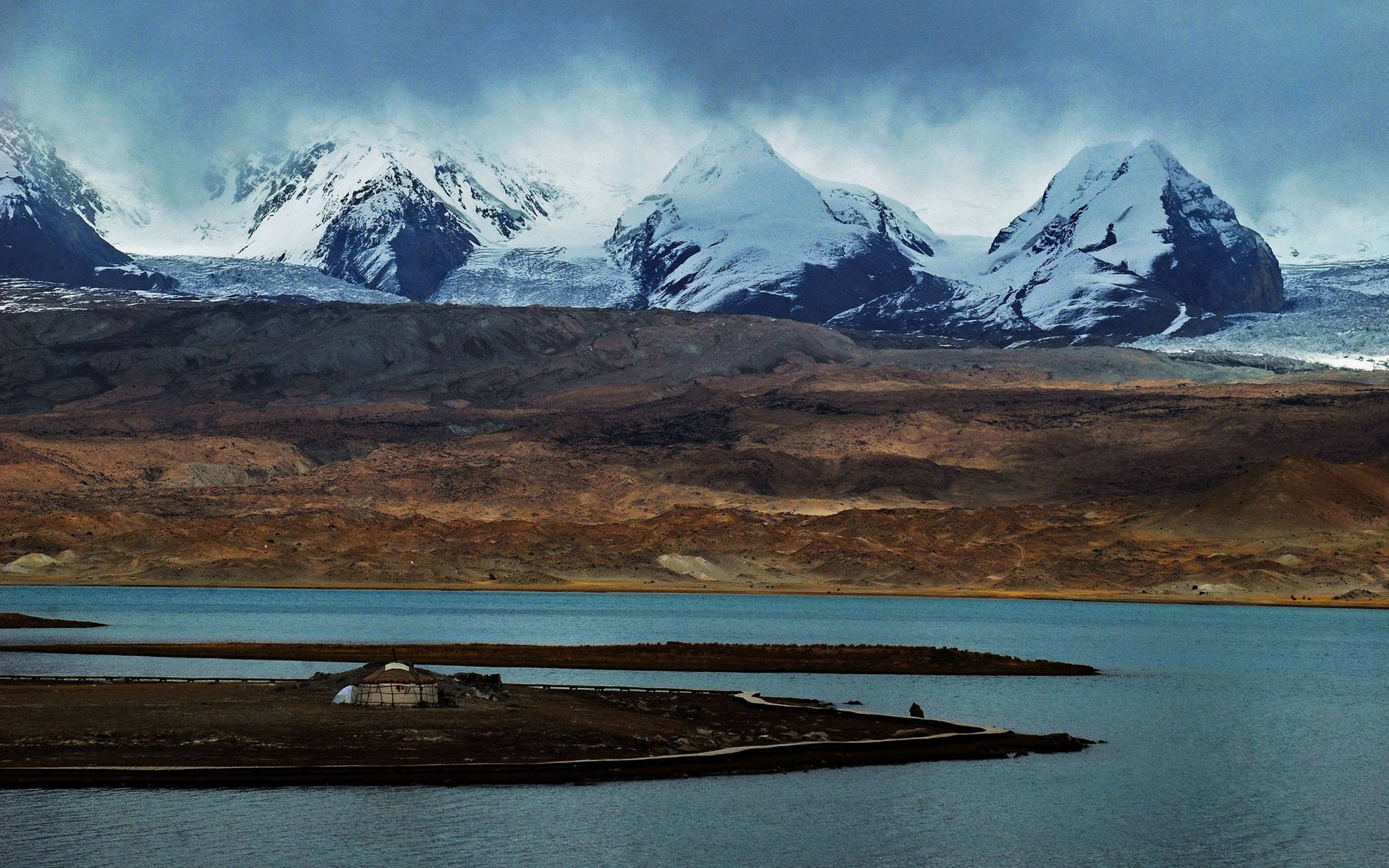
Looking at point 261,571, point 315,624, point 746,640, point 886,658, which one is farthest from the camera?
point 261,571

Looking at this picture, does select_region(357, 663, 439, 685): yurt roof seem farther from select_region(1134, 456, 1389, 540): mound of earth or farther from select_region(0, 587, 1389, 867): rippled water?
select_region(1134, 456, 1389, 540): mound of earth

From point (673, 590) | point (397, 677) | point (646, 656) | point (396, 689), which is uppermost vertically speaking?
point (673, 590)

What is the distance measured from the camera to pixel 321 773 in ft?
152

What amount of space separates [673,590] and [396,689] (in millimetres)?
131680

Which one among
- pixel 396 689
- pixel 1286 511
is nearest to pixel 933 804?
pixel 396 689

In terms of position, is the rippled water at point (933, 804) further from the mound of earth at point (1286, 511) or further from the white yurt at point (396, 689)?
the mound of earth at point (1286, 511)

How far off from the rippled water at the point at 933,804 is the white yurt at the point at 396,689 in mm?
10993

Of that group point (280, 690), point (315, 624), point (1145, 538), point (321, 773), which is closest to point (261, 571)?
point (315, 624)

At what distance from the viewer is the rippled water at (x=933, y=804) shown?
Result: 4078 cm

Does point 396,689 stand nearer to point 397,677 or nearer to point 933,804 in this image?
point 397,677

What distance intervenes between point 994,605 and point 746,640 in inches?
2448

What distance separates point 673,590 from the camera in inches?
7421

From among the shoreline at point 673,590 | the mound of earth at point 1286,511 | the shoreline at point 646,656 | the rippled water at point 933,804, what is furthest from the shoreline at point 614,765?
the mound of earth at point 1286,511

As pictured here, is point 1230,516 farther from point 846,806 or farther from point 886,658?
point 846,806
